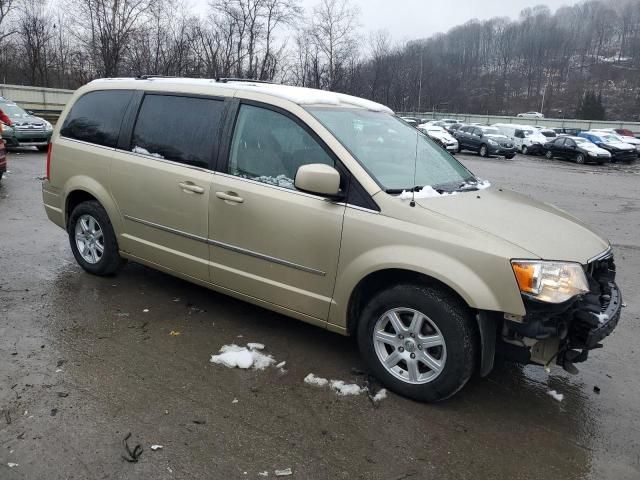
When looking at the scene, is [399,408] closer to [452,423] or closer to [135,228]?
[452,423]

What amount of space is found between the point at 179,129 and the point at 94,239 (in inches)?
63.2

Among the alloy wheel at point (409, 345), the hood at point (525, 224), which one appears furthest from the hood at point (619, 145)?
the alloy wheel at point (409, 345)

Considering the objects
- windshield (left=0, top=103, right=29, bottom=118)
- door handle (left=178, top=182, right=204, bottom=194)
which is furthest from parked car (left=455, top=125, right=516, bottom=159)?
door handle (left=178, top=182, right=204, bottom=194)

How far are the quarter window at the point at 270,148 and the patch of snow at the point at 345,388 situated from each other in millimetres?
1410

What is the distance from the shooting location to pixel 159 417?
314cm

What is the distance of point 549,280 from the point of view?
3.03 m

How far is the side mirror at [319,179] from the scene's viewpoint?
11.3 ft

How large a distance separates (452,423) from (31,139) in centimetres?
1727

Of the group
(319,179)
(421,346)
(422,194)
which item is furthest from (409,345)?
(319,179)

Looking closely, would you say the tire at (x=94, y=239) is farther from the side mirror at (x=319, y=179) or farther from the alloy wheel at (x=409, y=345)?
the alloy wheel at (x=409, y=345)

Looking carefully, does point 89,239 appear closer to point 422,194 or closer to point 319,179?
point 319,179

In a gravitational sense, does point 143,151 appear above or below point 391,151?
below

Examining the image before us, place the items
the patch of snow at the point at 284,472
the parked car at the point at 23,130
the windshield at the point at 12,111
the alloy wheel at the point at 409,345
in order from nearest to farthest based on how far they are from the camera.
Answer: the patch of snow at the point at 284,472 → the alloy wheel at the point at 409,345 → the parked car at the point at 23,130 → the windshield at the point at 12,111

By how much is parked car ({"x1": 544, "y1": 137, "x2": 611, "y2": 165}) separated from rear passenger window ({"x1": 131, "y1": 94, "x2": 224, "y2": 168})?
28000mm
